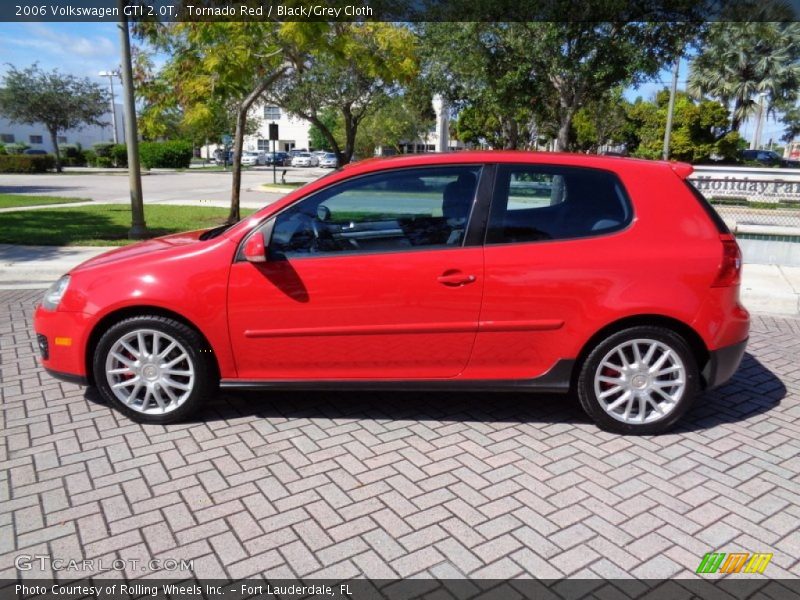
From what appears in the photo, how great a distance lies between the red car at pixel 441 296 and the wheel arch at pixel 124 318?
0.04 ft

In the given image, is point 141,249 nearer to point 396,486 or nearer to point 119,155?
point 396,486

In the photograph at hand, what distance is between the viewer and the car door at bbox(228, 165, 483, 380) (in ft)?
12.3

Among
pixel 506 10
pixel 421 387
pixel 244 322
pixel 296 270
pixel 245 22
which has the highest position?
pixel 506 10

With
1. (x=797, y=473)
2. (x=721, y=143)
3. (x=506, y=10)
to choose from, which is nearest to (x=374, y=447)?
(x=797, y=473)

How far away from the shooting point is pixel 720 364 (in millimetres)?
3898

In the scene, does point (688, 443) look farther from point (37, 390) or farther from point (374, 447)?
point (37, 390)

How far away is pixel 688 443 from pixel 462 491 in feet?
5.19

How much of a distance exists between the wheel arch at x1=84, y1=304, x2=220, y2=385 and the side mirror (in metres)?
0.57

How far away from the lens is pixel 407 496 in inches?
127

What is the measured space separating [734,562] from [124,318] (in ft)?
11.6

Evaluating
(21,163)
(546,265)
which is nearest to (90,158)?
(21,163)

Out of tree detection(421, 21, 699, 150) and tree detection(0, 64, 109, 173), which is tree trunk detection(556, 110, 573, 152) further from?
tree detection(0, 64, 109, 173)

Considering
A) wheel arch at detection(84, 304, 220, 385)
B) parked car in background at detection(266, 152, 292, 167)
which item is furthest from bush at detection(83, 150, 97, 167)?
wheel arch at detection(84, 304, 220, 385)

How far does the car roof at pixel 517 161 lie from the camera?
3898mm
